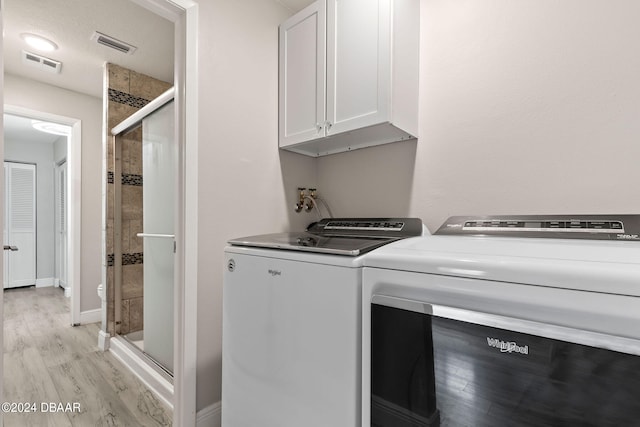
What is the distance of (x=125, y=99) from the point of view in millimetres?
2711

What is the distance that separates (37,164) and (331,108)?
18.9 ft

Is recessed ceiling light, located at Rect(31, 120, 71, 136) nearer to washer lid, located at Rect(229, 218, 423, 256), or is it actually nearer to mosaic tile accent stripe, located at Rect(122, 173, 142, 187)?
mosaic tile accent stripe, located at Rect(122, 173, 142, 187)

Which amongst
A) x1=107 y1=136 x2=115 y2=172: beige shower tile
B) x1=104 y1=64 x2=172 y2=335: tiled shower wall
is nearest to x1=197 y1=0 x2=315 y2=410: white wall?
x1=104 y1=64 x2=172 y2=335: tiled shower wall

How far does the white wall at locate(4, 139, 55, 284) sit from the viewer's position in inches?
187

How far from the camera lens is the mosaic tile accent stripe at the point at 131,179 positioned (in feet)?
8.65

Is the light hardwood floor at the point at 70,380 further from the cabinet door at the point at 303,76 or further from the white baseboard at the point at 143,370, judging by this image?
the cabinet door at the point at 303,76

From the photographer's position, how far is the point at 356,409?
871mm

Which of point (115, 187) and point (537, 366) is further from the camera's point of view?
point (115, 187)

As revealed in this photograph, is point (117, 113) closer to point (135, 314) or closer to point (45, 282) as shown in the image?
point (135, 314)

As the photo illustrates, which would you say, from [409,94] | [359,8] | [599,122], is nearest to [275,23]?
[359,8]

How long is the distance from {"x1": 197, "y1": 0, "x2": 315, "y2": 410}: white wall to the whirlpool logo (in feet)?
4.12

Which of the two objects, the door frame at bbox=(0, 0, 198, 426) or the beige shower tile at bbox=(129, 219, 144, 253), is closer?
the door frame at bbox=(0, 0, 198, 426)

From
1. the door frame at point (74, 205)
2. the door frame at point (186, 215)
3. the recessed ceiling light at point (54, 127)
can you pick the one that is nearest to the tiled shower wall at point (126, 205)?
the door frame at point (74, 205)

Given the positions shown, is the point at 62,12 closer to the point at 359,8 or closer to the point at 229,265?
the point at 359,8
